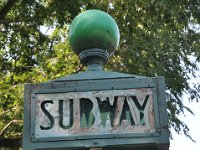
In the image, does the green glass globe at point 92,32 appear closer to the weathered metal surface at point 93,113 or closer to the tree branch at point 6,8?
the weathered metal surface at point 93,113

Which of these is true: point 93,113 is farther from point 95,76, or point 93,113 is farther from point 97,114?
point 95,76

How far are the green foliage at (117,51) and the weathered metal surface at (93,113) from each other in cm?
676

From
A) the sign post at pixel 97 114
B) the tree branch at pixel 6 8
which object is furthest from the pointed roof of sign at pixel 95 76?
the tree branch at pixel 6 8

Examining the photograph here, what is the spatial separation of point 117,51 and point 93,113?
7384 millimetres

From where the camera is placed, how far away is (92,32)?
6.30 feet

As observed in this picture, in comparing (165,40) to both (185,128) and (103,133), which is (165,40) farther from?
(103,133)

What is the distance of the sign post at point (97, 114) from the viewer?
1663 millimetres

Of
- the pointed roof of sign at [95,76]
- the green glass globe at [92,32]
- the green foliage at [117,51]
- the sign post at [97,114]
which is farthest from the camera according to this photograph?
the green foliage at [117,51]

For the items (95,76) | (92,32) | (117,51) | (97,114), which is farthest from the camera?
(117,51)

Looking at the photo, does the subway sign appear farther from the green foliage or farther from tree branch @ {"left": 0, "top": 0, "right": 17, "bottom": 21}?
tree branch @ {"left": 0, "top": 0, "right": 17, "bottom": 21}

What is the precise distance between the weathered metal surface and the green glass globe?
286 mm

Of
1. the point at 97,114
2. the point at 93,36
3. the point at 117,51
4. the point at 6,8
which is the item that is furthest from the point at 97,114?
the point at 6,8

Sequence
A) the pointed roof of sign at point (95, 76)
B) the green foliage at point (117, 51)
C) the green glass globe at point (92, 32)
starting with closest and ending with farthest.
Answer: the pointed roof of sign at point (95, 76), the green glass globe at point (92, 32), the green foliage at point (117, 51)

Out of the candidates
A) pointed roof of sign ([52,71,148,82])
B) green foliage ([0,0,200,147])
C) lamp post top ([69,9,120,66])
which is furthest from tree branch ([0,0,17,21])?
pointed roof of sign ([52,71,148,82])
